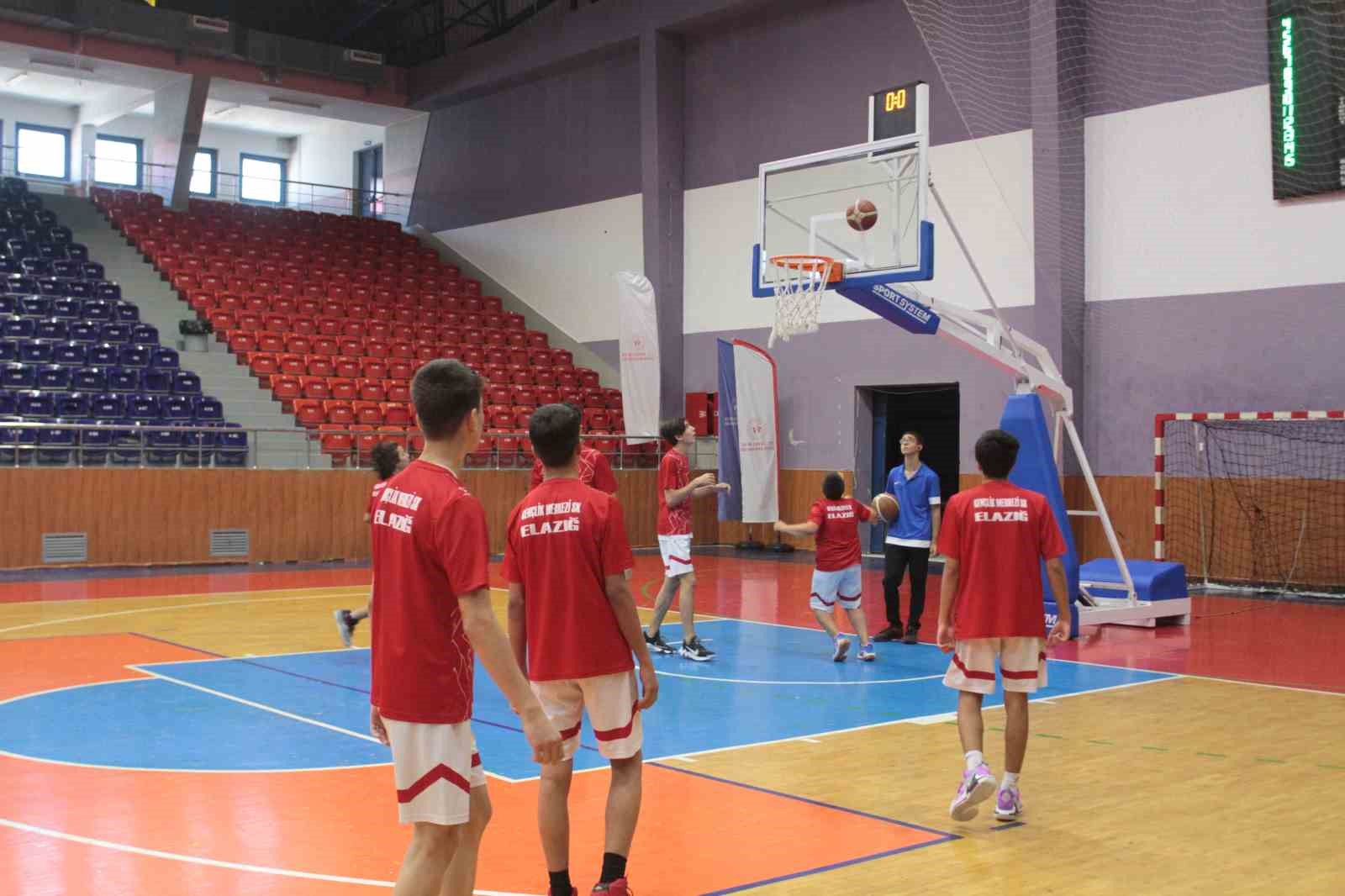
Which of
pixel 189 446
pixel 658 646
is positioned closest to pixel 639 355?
pixel 189 446

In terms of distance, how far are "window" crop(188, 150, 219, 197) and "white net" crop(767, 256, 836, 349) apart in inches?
932

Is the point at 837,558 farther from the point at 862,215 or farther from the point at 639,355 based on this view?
the point at 639,355

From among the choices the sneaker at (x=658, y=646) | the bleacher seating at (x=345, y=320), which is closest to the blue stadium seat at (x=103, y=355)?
the bleacher seating at (x=345, y=320)

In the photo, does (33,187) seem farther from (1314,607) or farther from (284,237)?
(1314,607)

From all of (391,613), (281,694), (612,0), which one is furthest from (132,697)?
(612,0)

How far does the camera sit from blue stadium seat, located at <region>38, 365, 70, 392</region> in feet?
60.2

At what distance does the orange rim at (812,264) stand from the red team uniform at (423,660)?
8.37 metres

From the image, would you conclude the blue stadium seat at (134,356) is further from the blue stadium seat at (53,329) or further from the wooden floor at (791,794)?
the wooden floor at (791,794)

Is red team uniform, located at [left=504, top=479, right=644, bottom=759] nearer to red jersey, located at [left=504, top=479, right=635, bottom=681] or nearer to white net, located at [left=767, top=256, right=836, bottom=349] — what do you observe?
red jersey, located at [left=504, top=479, right=635, bottom=681]

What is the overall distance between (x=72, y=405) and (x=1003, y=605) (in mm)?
15275

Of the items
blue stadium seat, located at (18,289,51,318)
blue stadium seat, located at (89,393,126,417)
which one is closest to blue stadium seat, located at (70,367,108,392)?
blue stadium seat, located at (89,393,126,417)

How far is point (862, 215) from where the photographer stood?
12227mm

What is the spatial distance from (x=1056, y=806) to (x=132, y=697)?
600 centimetres

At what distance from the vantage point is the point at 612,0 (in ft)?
78.9
